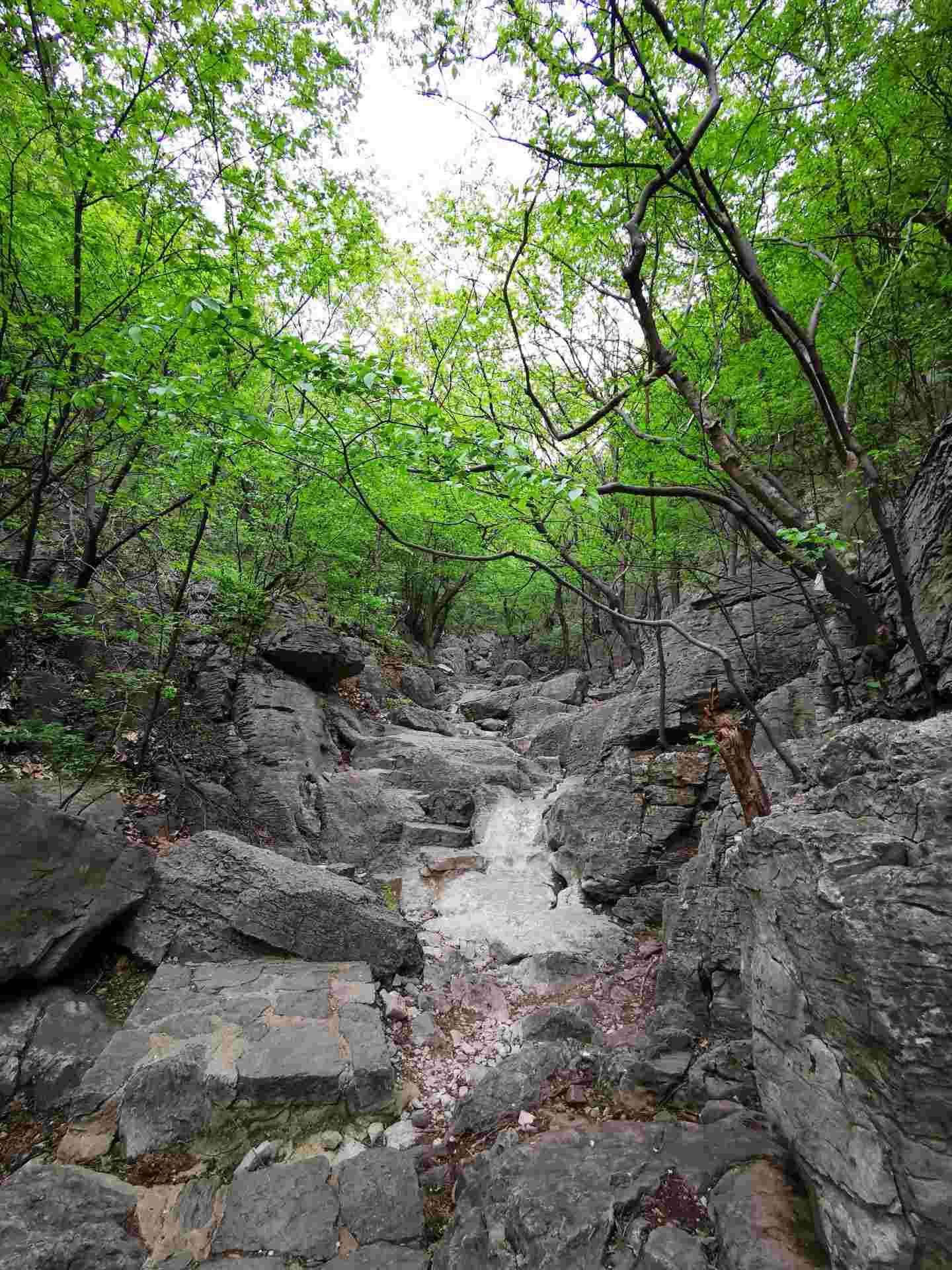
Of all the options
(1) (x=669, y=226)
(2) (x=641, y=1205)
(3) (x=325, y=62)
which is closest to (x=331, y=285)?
(3) (x=325, y=62)

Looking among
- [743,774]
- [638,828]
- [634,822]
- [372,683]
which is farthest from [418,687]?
[743,774]

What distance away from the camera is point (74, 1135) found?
166 inches

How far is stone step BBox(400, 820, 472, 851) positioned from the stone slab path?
4769 millimetres

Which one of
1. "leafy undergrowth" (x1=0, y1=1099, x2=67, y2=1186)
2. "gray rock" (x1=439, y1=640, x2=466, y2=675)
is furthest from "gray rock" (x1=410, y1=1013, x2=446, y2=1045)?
"gray rock" (x1=439, y1=640, x2=466, y2=675)

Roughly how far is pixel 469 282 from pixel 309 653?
343 inches

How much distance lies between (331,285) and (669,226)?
21.6ft

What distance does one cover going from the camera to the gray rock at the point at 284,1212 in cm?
357

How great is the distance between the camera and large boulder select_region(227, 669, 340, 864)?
10117 millimetres

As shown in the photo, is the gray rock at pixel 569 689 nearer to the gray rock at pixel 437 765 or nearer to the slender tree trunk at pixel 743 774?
the gray rock at pixel 437 765

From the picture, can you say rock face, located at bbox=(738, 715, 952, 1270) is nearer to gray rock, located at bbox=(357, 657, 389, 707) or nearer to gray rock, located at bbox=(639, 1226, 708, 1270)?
gray rock, located at bbox=(639, 1226, 708, 1270)

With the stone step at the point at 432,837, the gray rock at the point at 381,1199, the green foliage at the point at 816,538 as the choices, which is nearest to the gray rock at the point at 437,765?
the stone step at the point at 432,837

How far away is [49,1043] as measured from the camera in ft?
15.9

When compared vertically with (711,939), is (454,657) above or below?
above

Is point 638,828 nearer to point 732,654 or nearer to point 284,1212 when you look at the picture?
point 732,654
